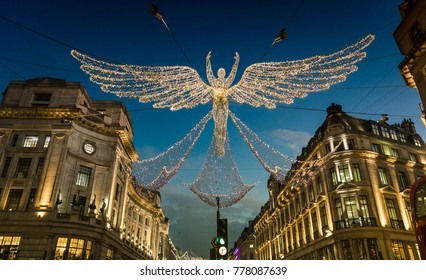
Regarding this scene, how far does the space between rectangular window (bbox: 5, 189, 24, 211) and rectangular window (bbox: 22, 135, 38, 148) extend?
17.1ft

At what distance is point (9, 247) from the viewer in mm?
27625

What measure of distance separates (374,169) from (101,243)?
31189 mm

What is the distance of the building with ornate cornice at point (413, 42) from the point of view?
20.2m

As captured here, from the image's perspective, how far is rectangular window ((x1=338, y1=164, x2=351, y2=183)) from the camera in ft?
113

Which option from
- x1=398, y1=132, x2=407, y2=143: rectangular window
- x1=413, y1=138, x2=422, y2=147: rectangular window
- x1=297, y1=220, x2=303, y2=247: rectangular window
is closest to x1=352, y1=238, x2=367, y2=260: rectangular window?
x1=297, y1=220, x2=303, y2=247: rectangular window

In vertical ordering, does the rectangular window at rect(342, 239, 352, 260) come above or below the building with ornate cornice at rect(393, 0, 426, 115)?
below

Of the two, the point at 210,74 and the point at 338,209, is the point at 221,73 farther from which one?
the point at 338,209

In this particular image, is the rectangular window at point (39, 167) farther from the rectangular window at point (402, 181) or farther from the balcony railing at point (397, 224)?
the rectangular window at point (402, 181)

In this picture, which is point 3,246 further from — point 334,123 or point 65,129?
point 334,123

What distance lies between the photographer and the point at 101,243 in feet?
102

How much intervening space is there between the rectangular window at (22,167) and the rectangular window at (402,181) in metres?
41.7

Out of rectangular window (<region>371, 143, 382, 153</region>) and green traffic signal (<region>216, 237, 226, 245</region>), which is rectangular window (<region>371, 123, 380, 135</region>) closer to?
rectangular window (<region>371, 143, 382, 153</region>)
